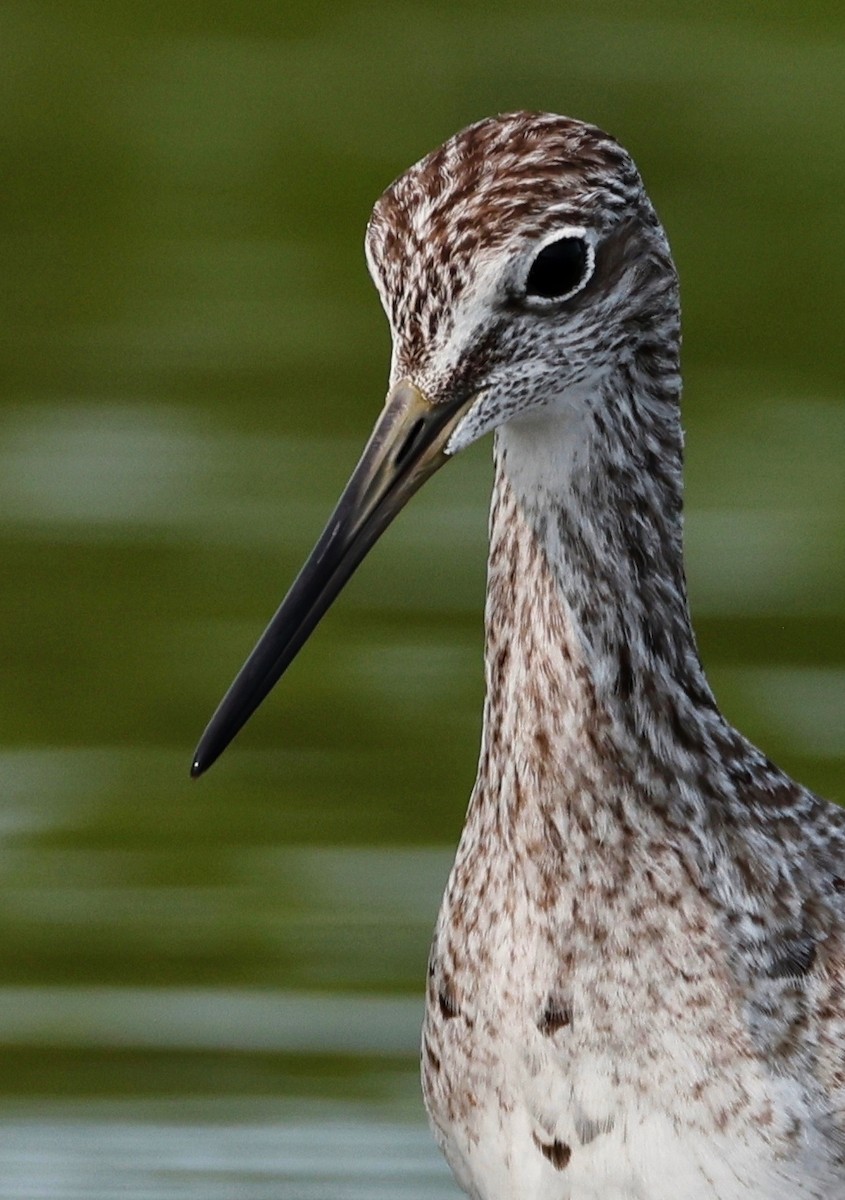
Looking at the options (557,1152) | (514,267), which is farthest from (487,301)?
(557,1152)

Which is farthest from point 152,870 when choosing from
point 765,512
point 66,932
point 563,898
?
point 563,898

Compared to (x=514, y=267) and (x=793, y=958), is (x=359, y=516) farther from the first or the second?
(x=793, y=958)

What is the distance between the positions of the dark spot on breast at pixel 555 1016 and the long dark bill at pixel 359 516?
856 millimetres

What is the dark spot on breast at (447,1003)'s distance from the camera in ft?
22.8

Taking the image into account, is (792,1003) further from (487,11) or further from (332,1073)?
(487,11)

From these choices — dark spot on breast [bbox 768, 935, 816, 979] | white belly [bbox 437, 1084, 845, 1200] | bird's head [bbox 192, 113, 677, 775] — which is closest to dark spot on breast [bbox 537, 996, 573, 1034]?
white belly [bbox 437, 1084, 845, 1200]

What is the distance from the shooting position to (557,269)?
20.7ft

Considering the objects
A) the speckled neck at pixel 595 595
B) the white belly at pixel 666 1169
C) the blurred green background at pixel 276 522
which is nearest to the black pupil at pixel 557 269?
the speckled neck at pixel 595 595

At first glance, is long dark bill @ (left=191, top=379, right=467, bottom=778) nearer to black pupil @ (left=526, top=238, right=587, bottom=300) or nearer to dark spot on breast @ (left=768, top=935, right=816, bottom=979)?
black pupil @ (left=526, top=238, right=587, bottom=300)

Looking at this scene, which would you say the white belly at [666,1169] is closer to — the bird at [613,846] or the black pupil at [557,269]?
the bird at [613,846]

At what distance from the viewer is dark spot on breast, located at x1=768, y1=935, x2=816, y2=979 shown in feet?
22.2

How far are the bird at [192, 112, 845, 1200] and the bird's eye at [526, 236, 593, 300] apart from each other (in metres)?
0.06

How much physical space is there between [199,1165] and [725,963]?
9.55ft

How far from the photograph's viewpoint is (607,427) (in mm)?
6602
